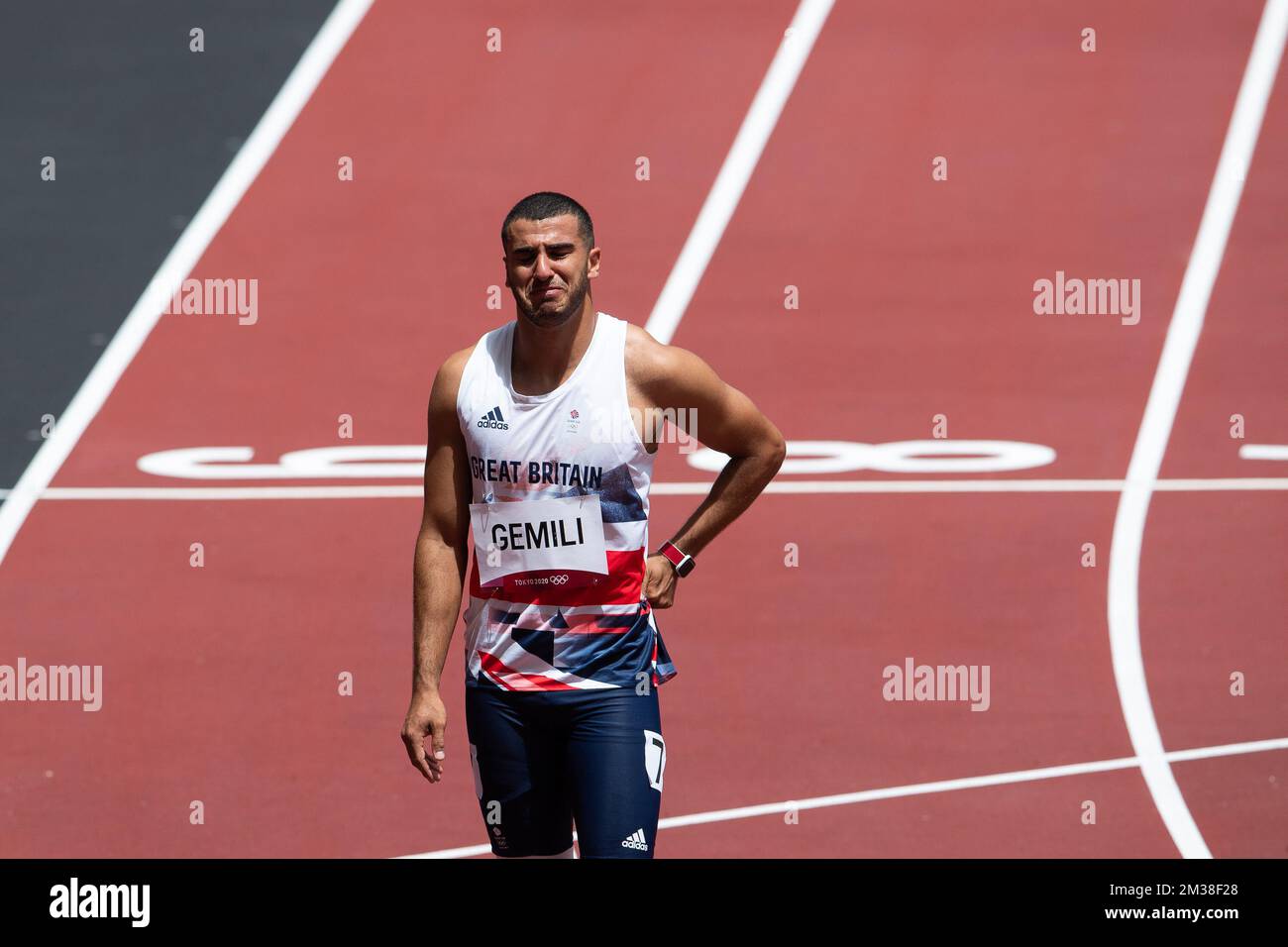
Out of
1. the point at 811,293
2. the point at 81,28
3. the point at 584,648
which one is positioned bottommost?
the point at 584,648

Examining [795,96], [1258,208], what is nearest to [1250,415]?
[1258,208]

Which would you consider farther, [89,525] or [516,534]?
[89,525]

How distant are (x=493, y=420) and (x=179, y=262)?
5.12 meters

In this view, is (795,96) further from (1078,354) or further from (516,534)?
(516,534)

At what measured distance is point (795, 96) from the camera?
8773 millimetres

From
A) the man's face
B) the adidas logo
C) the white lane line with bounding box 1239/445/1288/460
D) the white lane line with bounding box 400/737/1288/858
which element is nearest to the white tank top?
the adidas logo

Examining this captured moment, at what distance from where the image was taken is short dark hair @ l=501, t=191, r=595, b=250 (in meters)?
3.34

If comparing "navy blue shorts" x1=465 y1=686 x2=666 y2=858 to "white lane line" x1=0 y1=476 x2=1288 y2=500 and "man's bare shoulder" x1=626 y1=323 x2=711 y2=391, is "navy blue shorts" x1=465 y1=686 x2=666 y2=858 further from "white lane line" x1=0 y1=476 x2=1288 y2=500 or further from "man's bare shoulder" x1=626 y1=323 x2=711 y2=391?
"white lane line" x1=0 y1=476 x2=1288 y2=500

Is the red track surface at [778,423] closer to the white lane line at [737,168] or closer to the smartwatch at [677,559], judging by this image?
the white lane line at [737,168]

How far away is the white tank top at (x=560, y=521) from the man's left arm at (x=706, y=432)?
10 centimetres

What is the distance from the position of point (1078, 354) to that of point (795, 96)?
2.37m

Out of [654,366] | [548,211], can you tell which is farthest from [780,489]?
[548,211]

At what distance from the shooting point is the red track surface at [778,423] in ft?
19.0

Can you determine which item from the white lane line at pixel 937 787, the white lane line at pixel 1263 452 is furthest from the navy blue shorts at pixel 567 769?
the white lane line at pixel 1263 452
